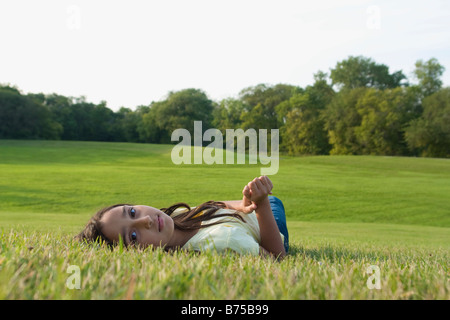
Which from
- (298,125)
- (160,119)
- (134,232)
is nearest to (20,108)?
(160,119)

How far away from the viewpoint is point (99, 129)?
71.9m

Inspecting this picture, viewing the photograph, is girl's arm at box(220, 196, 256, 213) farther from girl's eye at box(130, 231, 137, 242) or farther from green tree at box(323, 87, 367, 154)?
green tree at box(323, 87, 367, 154)

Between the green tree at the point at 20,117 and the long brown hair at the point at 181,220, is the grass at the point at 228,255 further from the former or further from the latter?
the green tree at the point at 20,117

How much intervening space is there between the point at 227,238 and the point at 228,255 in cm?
57

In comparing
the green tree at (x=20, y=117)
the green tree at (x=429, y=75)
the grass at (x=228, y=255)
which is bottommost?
the grass at (x=228, y=255)

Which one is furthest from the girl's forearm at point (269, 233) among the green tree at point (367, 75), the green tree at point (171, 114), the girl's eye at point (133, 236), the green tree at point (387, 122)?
the green tree at point (367, 75)

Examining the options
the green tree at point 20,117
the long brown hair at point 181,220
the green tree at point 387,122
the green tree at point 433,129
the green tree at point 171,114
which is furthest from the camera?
the green tree at point 171,114

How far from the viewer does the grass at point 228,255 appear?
1.37m

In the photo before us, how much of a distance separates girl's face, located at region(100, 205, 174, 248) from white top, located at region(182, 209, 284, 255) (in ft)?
0.70

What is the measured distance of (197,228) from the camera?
336 cm

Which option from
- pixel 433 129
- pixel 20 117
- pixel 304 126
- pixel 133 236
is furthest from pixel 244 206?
pixel 20 117

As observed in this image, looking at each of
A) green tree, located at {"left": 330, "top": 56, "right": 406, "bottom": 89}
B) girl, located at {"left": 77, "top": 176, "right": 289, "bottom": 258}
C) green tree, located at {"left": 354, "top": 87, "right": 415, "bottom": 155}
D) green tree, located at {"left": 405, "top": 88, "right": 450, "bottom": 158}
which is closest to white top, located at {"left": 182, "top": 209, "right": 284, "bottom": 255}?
girl, located at {"left": 77, "top": 176, "right": 289, "bottom": 258}

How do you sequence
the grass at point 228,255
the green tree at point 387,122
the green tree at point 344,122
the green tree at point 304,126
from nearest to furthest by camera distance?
the grass at point 228,255, the green tree at point 387,122, the green tree at point 344,122, the green tree at point 304,126

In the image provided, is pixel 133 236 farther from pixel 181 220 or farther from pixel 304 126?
pixel 304 126
